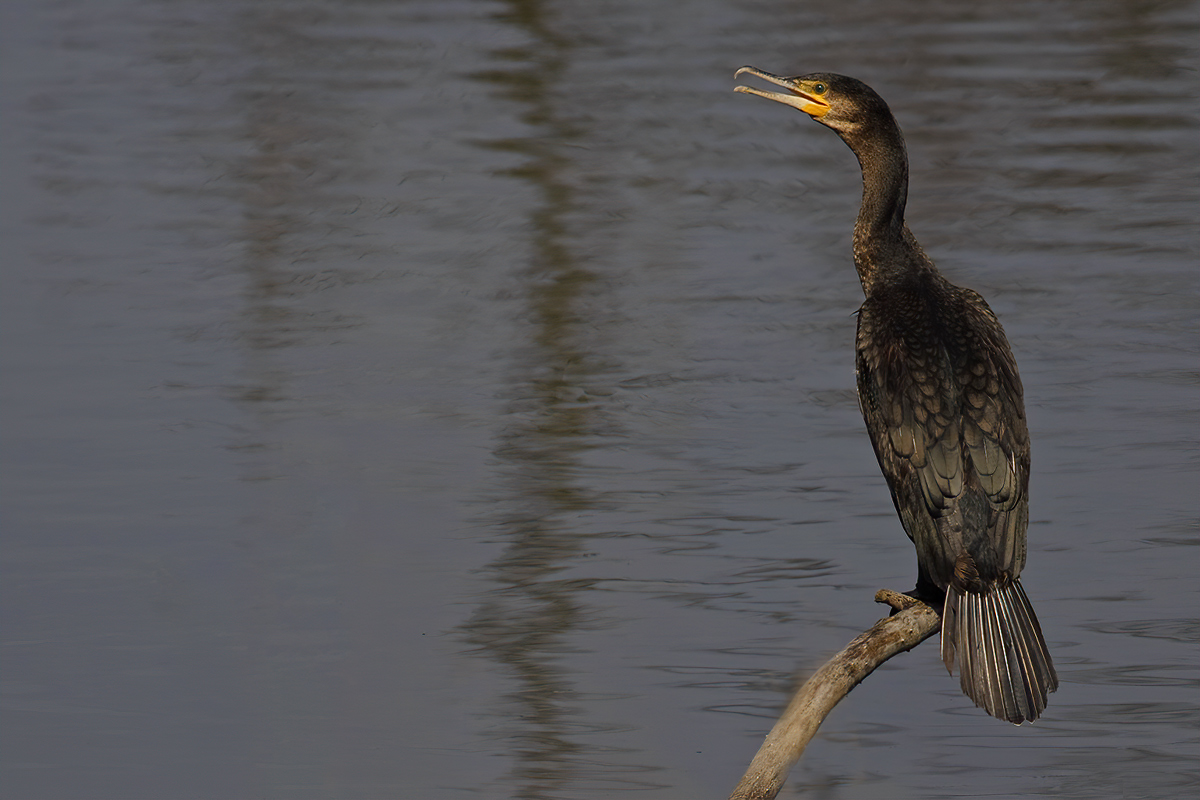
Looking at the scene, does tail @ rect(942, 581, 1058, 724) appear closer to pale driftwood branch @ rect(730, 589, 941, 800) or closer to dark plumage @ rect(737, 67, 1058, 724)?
dark plumage @ rect(737, 67, 1058, 724)

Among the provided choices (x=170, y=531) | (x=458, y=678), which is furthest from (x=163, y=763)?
(x=170, y=531)

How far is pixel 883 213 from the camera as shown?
184 inches

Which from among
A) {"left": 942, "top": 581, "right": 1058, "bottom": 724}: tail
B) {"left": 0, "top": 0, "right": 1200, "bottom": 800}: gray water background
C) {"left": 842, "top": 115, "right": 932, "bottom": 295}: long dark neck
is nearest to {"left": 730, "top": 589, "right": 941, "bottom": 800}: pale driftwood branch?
{"left": 942, "top": 581, "right": 1058, "bottom": 724}: tail

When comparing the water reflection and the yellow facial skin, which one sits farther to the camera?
the water reflection

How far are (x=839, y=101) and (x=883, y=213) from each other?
0.29 metres

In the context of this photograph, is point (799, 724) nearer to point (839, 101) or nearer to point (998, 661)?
point (998, 661)

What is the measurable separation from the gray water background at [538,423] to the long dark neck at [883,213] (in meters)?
1.47

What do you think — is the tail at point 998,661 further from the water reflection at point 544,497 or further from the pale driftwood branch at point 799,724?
the water reflection at point 544,497

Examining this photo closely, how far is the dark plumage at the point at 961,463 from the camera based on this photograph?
13.0ft

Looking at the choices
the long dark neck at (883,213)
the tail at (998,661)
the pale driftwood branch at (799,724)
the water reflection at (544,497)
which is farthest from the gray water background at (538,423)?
the pale driftwood branch at (799,724)

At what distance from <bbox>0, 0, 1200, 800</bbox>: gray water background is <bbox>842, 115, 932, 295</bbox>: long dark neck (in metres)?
1.47

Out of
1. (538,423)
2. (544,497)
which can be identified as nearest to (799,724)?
(544,497)

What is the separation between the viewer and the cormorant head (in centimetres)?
470

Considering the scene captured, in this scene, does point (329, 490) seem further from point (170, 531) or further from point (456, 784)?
point (456, 784)
